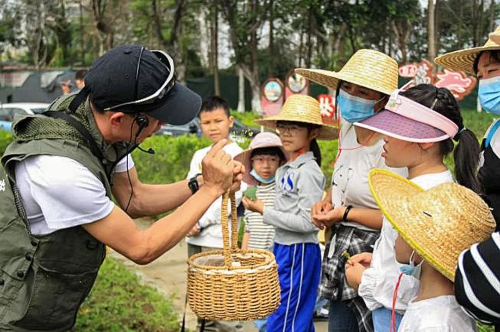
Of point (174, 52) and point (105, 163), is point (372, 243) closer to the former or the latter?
point (105, 163)

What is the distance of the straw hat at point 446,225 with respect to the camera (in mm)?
1812

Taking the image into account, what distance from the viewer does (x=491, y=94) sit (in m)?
2.12

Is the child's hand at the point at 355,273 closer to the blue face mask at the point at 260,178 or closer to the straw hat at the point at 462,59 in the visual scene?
the straw hat at the point at 462,59

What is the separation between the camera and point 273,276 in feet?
8.47

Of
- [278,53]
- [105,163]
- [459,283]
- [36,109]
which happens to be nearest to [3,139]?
[36,109]

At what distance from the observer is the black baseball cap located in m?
2.26

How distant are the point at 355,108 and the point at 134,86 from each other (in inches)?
47.5


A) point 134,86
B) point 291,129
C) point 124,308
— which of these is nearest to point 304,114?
point 291,129

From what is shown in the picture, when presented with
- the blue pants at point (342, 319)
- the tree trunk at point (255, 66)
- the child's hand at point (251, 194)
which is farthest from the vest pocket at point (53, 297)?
the tree trunk at point (255, 66)

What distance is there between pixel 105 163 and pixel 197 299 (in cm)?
65

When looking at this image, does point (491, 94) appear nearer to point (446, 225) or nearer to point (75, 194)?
point (446, 225)

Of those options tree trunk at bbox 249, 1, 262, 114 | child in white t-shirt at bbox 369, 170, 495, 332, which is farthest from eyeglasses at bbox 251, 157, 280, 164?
tree trunk at bbox 249, 1, 262, 114

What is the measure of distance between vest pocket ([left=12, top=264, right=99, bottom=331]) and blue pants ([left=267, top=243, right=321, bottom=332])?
1667mm

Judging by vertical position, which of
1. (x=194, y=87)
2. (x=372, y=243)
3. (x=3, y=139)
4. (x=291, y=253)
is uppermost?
(x=372, y=243)
